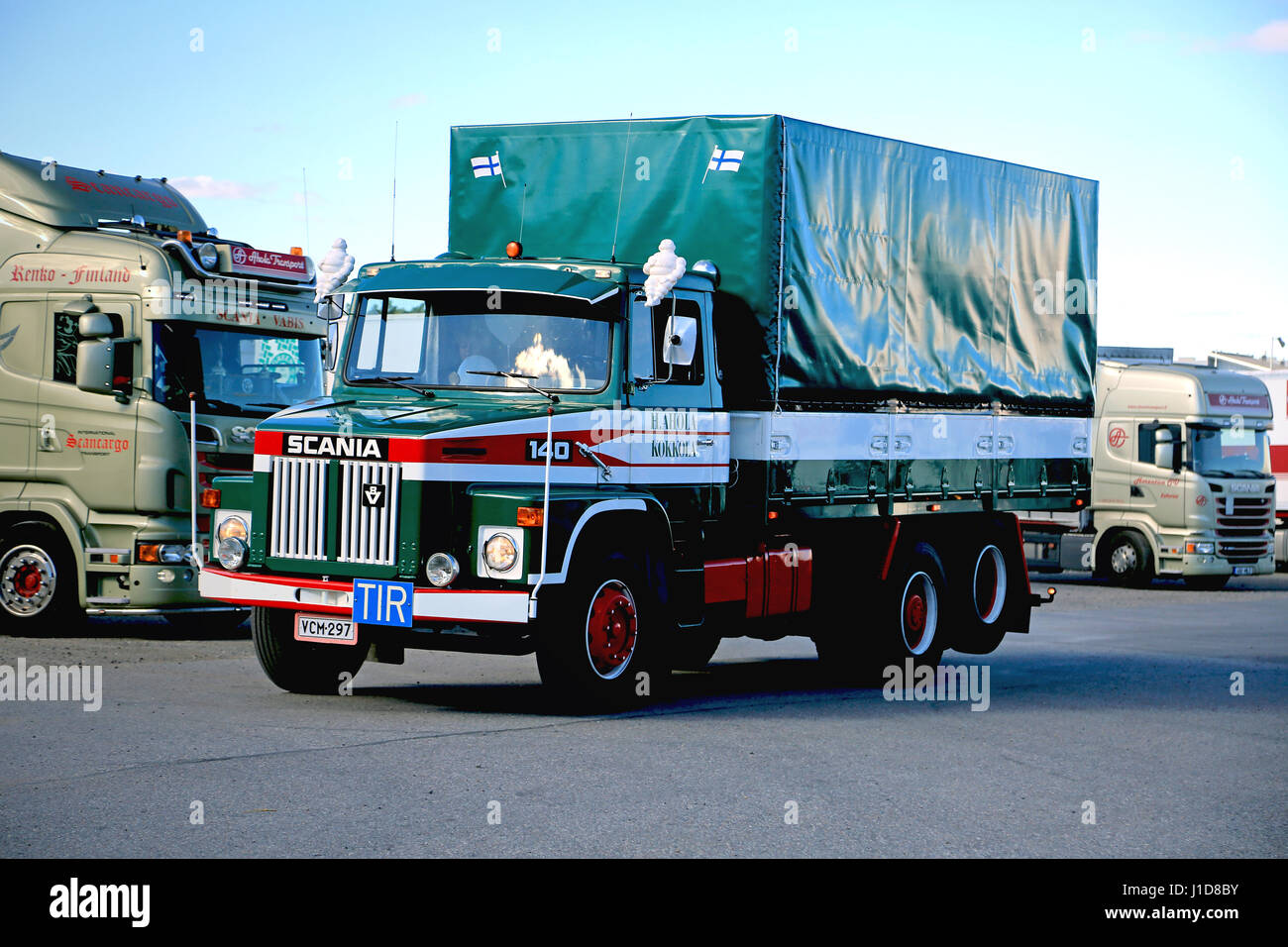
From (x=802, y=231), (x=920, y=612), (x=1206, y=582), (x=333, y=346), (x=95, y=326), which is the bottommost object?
(x=1206, y=582)

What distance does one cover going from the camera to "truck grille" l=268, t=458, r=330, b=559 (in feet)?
34.6

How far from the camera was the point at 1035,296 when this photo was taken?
16109mm

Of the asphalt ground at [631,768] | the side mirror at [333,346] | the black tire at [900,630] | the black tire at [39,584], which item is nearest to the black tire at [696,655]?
the asphalt ground at [631,768]

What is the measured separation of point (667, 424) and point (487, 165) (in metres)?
3.15

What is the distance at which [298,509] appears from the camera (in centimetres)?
1062

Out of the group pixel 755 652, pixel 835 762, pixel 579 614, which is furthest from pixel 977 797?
pixel 755 652

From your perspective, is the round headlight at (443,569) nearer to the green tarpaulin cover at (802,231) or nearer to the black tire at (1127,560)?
the green tarpaulin cover at (802,231)

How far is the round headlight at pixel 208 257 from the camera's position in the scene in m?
15.7

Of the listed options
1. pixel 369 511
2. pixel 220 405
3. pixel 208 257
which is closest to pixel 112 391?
pixel 220 405

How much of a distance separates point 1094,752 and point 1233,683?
4534mm

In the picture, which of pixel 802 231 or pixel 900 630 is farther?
pixel 900 630

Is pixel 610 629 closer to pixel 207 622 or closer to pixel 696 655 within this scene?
pixel 696 655

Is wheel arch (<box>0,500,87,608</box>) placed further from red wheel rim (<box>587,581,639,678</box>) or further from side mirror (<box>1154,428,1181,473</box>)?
side mirror (<box>1154,428,1181,473</box>)

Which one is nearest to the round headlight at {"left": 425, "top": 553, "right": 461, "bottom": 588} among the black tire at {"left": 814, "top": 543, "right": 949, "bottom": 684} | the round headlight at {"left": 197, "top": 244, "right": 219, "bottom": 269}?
the black tire at {"left": 814, "top": 543, "right": 949, "bottom": 684}
